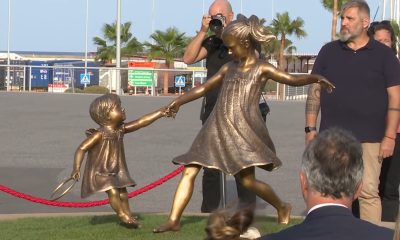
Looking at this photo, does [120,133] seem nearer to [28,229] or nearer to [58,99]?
[28,229]

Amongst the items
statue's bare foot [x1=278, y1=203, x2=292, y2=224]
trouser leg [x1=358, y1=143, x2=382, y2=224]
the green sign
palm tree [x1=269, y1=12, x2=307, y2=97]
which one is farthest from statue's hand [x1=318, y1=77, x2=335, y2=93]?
palm tree [x1=269, y1=12, x2=307, y2=97]

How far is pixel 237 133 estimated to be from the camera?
6938 millimetres

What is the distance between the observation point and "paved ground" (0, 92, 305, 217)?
428 inches

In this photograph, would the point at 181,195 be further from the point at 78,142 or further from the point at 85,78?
the point at 85,78

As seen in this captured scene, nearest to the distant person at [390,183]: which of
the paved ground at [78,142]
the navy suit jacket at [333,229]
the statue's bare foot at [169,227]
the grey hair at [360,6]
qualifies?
the grey hair at [360,6]

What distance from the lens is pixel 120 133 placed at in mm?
7293

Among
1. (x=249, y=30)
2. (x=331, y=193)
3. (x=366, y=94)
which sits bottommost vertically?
(x=331, y=193)

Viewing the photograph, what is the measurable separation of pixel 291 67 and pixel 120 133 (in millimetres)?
64371

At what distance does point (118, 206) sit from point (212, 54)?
1.69 metres

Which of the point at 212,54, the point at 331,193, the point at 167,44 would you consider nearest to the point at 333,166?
the point at 331,193

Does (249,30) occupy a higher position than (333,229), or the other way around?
(249,30)

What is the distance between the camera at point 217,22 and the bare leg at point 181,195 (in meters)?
1.23

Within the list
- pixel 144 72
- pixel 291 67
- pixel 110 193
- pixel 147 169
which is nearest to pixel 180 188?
pixel 110 193

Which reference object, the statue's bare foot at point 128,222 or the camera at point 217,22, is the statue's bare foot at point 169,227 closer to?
the statue's bare foot at point 128,222
